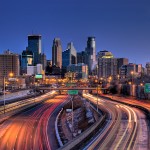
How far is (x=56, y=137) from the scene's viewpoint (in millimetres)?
53594

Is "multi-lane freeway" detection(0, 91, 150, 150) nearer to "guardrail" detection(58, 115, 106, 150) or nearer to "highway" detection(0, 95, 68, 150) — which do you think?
→ "highway" detection(0, 95, 68, 150)

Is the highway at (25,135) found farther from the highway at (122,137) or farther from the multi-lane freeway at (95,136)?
the highway at (122,137)

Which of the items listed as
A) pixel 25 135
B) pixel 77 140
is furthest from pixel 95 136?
pixel 25 135

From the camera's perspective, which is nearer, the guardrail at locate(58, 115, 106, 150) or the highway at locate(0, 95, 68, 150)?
the guardrail at locate(58, 115, 106, 150)

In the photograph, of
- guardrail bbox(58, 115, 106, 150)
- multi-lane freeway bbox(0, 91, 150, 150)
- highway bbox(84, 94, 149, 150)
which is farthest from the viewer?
multi-lane freeway bbox(0, 91, 150, 150)

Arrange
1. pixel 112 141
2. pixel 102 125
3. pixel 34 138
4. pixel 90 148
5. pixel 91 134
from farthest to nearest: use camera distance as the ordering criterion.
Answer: pixel 102 125, pixel 34 138, pixel 91 134, pixel 112 141, pixel 90 148

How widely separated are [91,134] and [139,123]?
586 inches

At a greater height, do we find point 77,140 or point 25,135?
point 77,140

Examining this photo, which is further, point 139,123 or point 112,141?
point 139,123

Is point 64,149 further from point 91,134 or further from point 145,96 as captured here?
point 145,96

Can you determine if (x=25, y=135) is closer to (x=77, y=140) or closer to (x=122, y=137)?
(x=122, y=137)

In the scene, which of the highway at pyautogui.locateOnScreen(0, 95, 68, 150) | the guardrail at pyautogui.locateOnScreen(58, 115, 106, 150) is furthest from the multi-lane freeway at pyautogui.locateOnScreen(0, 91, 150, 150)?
the guardrail at pyautogui.locateOnScreen(58, 115, 106, 150)

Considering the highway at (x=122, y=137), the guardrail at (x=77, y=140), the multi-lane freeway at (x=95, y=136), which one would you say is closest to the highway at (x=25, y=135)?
the multi-lane freeway at (x=95, y=136)

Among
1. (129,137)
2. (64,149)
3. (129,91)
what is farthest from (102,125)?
(129,91)
